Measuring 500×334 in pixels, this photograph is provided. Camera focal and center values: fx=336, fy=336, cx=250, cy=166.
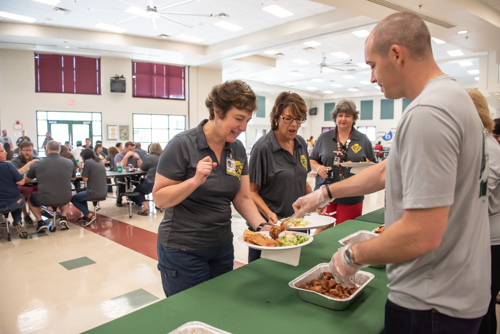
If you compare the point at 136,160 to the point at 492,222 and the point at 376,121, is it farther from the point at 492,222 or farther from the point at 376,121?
the point at 376,121

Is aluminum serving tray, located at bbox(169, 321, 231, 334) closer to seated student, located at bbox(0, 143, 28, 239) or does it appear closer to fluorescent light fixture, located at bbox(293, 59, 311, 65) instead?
seated student, located at bbox(0, 143, 28, 239)

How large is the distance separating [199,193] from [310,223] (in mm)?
783

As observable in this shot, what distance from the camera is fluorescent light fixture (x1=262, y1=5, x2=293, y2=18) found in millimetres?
7922

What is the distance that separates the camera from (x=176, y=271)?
160 centimetres

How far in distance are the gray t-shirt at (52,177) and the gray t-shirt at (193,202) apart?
4.22 m

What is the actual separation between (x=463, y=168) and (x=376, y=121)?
73.9 feet

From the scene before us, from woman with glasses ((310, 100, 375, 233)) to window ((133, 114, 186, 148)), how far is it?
34.6ft

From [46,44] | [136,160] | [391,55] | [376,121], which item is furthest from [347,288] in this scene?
[376,121]

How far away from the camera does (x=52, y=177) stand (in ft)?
16.6

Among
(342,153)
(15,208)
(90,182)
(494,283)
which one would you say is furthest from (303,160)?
(90,182)

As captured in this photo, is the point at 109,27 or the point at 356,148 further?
the point at 109,27

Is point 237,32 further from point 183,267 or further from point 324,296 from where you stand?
point 324,296

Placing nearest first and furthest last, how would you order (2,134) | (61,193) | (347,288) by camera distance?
1. (347,288)
2. (61,193)
3. (2,134)

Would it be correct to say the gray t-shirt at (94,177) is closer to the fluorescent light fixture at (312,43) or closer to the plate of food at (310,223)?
the plate of food at (310,223)
